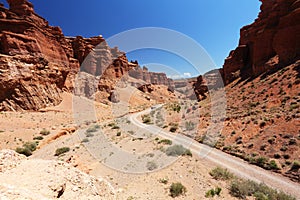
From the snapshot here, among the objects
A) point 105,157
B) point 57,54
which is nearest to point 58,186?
point 105,157

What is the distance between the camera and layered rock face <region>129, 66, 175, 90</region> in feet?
330

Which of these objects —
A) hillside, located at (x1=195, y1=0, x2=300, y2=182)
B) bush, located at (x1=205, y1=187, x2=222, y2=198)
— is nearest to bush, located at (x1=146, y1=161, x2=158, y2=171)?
bush, located at (x1=205, y1=187, x2=222, y2=198)

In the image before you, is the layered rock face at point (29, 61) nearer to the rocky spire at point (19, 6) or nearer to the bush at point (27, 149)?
the rocky spire at point (19, 6)

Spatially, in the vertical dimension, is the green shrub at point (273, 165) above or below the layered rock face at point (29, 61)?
below

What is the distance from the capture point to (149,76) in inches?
4555

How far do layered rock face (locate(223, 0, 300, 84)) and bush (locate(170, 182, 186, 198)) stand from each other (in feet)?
97.5

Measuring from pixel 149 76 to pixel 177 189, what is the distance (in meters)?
110

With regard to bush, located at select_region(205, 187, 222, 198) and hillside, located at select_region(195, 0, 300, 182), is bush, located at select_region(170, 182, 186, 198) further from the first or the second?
hillside, located at select_region(195, 0, 300, 182)

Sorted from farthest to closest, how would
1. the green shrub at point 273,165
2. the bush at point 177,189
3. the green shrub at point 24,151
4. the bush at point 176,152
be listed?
1. the green shrub at point 24,151
2. the bush at point 176,152
3. the green shrub at point 273,165
4. the bush at point 177,189

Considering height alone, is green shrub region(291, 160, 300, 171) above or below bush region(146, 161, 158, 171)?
above

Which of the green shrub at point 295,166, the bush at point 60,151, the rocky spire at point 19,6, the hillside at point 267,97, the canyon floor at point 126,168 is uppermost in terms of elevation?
the rocky spire at point 19,6

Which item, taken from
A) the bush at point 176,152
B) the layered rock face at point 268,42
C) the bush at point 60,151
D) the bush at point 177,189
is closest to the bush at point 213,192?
the bush at point 177,189

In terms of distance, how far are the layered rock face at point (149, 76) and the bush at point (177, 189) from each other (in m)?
87.4

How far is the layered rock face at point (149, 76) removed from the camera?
100475 millimetres
